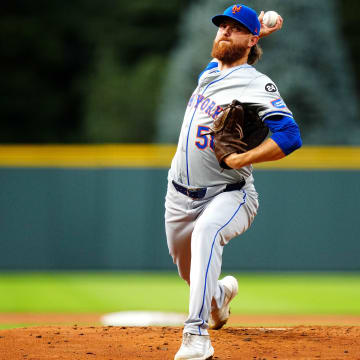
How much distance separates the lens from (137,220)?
8.91m

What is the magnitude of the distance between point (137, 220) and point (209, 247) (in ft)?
16.9

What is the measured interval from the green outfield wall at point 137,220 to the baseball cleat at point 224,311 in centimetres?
422

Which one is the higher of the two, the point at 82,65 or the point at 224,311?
the point at 82,65

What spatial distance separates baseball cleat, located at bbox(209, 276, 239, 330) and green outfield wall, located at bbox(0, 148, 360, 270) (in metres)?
4.22

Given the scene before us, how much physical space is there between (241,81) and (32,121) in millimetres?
18473

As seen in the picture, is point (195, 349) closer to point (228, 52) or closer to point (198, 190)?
point (198, 190)

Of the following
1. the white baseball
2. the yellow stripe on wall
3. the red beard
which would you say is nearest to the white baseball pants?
the red beard

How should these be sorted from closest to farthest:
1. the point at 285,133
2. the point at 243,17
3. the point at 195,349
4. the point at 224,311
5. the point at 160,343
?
the point at 195,349 < the point at 285,133 < the point at 243,17 < the point at 160,343 < the point at 224,311

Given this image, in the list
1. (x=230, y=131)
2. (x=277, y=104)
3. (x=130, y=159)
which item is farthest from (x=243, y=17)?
→ (x=130, y=159)

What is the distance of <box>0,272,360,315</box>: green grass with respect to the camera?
714cm

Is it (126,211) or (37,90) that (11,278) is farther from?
(37,90)

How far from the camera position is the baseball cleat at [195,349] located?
11.9 feet

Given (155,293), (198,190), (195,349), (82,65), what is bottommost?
(155,293)

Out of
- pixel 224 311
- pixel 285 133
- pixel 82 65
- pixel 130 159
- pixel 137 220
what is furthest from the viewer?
pixel 82 65
